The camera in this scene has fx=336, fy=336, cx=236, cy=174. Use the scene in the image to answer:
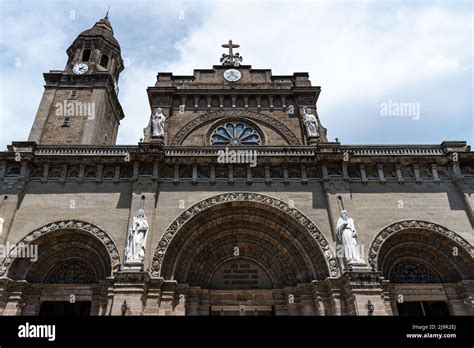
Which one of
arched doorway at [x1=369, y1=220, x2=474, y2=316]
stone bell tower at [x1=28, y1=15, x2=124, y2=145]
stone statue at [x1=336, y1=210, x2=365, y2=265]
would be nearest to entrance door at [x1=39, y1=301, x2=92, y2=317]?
stone statue at [x1=336, y1=210, x2=365, y2=265]

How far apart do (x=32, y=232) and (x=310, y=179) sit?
15.1 meters

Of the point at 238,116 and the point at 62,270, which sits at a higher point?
the point at 238,116

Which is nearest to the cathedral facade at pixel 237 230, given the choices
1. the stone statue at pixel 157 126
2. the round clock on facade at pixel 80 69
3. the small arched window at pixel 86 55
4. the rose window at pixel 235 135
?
the stone statue at pixel 157 126

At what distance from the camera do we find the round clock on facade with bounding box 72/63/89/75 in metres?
32.1

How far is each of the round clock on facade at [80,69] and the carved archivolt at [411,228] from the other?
29333 mm

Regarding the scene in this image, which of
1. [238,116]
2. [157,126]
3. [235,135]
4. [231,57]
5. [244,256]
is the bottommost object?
[244,256]

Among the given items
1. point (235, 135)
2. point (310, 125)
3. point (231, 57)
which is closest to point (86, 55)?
point (231, 57)

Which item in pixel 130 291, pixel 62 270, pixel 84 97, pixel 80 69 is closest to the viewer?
pixel 130 291

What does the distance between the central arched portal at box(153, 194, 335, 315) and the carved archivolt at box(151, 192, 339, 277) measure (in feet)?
0.16

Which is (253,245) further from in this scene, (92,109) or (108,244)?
(92,109)

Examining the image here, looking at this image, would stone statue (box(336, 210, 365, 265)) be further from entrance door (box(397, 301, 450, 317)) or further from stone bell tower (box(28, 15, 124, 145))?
stone bell tower (box(28, 15, 124, 145))

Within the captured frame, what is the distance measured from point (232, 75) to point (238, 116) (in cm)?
475

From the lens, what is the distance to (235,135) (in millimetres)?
26172

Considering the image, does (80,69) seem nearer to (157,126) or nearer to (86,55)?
(86,55)
